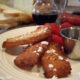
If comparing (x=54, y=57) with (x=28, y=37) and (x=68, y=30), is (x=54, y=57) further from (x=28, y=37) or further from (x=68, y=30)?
(x=68, y=30)

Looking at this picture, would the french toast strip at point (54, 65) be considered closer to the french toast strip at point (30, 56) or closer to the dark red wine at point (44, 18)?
the french toast strip at point (30, 56)

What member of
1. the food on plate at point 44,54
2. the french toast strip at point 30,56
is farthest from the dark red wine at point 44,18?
the french toast strip at point 30,56

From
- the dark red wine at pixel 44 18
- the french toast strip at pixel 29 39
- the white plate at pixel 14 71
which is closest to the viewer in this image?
the white plate at pixel 14 71

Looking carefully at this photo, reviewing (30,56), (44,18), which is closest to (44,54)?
(30,56)

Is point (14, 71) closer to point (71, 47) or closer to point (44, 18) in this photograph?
point (71, 47)

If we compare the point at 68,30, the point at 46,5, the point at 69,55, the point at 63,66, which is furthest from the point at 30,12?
the point at 63,66

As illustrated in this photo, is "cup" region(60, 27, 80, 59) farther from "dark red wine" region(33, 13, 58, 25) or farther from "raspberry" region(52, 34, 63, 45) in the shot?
"dark red wine" region(33, 13, 58, 25)
